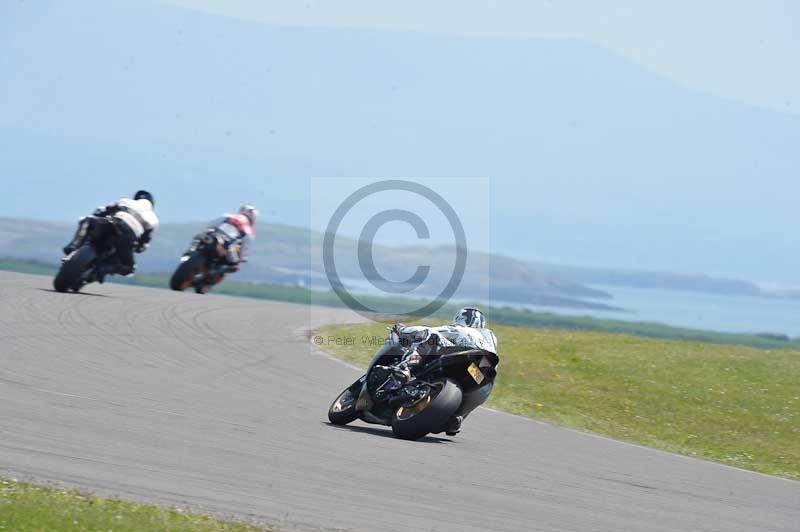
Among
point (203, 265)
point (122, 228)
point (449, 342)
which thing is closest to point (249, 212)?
point (203, 265)

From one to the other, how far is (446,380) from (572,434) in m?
3.86

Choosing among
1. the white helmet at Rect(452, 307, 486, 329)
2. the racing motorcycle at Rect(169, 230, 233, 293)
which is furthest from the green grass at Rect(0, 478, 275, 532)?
the racing motorcycle at Rect(169, 230, 233, 293)

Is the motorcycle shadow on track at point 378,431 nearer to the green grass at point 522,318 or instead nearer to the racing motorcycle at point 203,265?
the racing motorcycle at point 203,265

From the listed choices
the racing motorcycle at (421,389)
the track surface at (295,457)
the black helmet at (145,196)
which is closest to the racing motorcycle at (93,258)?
the black helmet at (145,196)

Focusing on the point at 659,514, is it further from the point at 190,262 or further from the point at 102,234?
the point at 190,262

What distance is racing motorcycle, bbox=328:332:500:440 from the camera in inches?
550

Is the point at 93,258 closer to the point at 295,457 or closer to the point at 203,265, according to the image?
the point at 203,265

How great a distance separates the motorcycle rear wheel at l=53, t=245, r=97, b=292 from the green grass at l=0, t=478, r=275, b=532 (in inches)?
598

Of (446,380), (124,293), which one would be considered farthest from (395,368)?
(124,293)

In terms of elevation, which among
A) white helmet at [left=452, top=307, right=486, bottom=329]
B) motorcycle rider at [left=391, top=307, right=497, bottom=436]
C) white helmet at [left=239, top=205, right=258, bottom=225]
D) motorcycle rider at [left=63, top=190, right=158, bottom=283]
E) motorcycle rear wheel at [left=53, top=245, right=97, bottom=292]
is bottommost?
motorcycle rider at [left=391, top=307, right=497, bottom=436]

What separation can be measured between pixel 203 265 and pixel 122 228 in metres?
4.63

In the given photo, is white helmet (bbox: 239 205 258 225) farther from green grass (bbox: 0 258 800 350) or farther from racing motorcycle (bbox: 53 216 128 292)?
green grass (bbox: 0 258 800 350)

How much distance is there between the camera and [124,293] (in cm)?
2838

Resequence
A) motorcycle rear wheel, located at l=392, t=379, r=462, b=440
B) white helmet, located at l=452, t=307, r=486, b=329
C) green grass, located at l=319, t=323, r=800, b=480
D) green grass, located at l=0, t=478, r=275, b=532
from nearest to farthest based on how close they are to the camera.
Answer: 1. green grass, located at l=0, t=478, r=275, b=532
2. motorcycle rear wheel, located at l=392, t=379, r=462, b=440
3. white helmet, located at l=452, t=307, r=486, b=329
4. green grass, located at l=319, t=323, r=800, b=480
